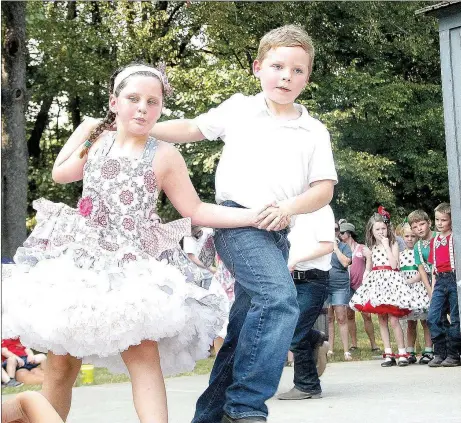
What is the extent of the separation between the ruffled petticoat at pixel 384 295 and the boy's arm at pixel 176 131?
6119 millimetres

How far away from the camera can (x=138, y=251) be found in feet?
11.7

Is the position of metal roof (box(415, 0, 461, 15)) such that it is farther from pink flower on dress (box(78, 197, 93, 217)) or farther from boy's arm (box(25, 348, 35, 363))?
pink flower on dress (box(78, 197, 93, 217))

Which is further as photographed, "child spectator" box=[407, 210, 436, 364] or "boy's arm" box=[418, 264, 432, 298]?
"child spectator" box=[407, 210, 436, 364]

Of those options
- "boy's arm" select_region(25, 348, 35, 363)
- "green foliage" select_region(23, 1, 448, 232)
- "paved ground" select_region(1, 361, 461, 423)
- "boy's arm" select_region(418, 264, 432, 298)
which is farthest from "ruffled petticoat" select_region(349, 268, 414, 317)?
"green foliage" select_region(23, 1, 448, 232)

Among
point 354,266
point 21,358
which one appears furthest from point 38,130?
point 21,358

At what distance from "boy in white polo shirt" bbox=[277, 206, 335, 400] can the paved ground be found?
202 millimetres

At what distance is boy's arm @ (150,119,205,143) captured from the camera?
3.98 meters

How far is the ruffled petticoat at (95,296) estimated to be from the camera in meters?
3.32

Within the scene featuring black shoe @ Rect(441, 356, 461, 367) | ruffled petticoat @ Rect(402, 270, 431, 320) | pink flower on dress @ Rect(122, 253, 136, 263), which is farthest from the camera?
ruffled petticoat @ Rect(402, 270, 431, 320)

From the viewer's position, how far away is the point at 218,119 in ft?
13.3

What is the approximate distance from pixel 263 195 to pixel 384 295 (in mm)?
6186

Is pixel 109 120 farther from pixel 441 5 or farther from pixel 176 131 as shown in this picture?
pixel 441 5

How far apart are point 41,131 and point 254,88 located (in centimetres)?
682

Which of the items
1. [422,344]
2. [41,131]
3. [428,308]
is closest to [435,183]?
[41,131]
